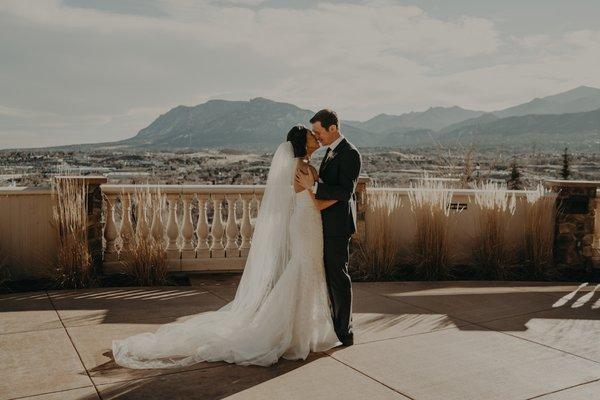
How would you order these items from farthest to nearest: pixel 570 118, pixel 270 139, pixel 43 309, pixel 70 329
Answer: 1. pixel 570 118
2. pixel 270 139
3. pixel 43 309
4. pixel 70 329

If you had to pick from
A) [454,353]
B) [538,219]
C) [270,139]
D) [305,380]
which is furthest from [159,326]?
[270,139]

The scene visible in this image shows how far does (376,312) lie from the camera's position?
598 cm

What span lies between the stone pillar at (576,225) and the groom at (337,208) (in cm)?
475

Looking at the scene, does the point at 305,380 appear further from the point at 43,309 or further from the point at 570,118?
the point at 570,118

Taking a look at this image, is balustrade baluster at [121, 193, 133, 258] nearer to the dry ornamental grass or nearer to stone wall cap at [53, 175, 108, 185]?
stone wall cap at [53, 175, 108, 185]

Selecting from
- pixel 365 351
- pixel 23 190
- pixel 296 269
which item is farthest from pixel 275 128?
pixel 365 351

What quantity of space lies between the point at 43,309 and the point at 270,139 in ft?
358

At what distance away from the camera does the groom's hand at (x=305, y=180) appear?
4.68 m

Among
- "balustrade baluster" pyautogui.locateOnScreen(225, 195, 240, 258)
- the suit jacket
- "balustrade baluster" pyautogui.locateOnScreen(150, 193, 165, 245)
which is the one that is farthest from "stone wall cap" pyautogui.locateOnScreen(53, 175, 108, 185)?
the suit jacket

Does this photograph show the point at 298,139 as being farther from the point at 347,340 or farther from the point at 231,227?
the point at 231,227

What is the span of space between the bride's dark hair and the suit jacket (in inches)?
8.8

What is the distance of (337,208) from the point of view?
4.77m

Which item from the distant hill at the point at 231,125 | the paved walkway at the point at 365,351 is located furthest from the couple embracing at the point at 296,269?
the distant hill at the point at 231,125

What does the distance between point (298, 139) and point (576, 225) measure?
532cm
